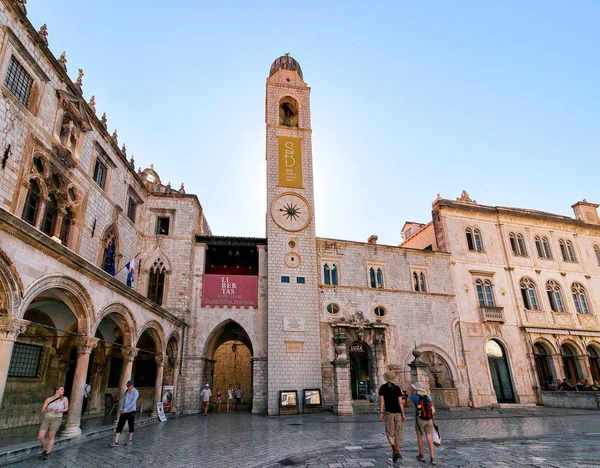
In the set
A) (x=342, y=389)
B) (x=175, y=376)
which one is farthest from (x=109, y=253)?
(x=342, y=389)

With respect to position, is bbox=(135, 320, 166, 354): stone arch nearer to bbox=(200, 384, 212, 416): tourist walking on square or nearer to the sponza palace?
the sponza palace

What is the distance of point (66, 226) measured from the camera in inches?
571

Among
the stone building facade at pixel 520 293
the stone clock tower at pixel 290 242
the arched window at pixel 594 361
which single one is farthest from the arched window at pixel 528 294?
the stone clock tower at pixel 290 242

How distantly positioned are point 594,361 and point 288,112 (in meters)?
26.6

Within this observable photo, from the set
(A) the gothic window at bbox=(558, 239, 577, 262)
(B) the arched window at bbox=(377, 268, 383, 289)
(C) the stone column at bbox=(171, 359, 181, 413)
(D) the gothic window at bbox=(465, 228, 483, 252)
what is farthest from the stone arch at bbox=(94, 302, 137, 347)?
(A) the gothic window at bbox=(558, 239, 577, 262)

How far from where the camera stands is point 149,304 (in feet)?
48.5

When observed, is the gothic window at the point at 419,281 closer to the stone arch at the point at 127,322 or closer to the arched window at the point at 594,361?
the arched window at the point at 594,361

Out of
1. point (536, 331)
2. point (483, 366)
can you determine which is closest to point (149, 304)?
point (483, 366)

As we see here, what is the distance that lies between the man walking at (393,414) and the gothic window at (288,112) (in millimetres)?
20513

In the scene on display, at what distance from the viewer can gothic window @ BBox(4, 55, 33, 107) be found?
11625 mm

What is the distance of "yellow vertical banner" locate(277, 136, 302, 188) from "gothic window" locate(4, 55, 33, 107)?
13065mm

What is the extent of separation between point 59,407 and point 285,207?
15798mm

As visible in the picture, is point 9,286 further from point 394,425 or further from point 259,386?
point 259,386

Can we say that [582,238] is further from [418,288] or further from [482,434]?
[482,434]
